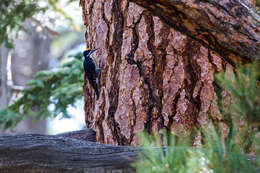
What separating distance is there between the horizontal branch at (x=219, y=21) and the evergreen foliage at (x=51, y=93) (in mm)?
3608

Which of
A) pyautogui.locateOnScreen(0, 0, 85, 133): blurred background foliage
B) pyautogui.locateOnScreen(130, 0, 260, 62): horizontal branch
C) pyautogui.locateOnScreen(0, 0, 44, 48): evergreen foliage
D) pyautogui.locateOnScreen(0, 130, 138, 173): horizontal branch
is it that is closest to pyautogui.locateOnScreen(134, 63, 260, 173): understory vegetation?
pyautogui.locateOnScreen(0, 130, 138, 173): horizontal branch

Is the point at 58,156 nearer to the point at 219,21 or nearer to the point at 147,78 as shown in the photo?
the point at 219,21

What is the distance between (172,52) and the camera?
7.89ft

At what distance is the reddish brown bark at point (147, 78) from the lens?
92.0 inches

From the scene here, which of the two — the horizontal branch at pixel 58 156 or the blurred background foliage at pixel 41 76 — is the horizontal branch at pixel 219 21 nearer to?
the horizontal branch at pixel 58 156

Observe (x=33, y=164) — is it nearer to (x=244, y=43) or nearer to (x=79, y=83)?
(x=244, y=43)

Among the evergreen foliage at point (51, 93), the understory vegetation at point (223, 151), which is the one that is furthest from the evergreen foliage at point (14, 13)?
the understory vegetation at point (223, 151)

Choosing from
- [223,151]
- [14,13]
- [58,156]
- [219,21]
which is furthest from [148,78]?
[14,13]

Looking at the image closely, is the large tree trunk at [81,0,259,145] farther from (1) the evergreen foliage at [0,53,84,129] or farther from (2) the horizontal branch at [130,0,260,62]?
(1) the evergreen foliage at [0,53,84,129]

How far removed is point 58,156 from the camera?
148 cm

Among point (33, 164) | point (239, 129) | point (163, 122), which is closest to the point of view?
point (239, 129)

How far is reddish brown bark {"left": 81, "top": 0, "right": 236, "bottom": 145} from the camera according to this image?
234cm

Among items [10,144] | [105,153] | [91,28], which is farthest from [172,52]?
[10,144]

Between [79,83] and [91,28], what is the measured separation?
2.32 m
